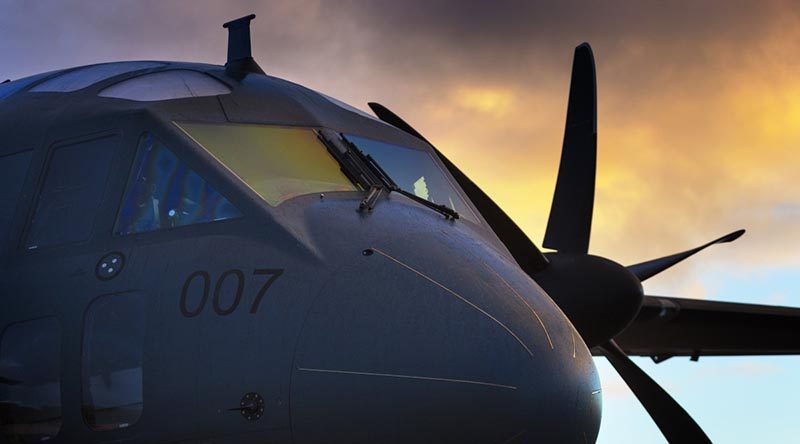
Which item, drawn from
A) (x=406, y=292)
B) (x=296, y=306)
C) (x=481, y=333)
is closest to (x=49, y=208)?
(x=296, y=306)

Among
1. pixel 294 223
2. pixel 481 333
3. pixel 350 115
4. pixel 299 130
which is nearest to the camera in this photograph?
pixel 481 333

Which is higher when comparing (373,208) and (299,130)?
(299,130)

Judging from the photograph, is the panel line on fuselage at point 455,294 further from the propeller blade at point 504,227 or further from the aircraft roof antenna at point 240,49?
the propeller blade at point 504,227

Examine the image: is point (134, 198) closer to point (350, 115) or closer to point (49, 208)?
point (49, 208)

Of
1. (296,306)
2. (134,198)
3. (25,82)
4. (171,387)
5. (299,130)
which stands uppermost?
(25,82)

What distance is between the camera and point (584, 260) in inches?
512

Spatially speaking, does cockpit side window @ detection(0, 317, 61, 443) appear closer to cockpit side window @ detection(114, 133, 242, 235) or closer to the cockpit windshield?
cockpit side window @ detection(114, 133, 242, 235)

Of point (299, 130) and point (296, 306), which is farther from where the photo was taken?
point (299, 130)

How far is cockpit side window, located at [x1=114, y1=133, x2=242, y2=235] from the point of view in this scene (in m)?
6.74

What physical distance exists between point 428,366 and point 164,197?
7.33 feet

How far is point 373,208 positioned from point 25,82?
3565 millimetres

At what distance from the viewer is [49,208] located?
23.9 feet

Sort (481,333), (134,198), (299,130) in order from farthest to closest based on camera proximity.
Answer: (299,130) < (134,198) < (481,333)


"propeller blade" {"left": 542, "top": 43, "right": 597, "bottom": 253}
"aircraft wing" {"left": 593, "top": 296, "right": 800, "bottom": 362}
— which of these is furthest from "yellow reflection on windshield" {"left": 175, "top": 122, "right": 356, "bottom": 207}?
"aircraft wing" {"left": 593, "top": 296, "right": 800, "bottom": 362}
